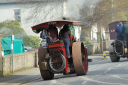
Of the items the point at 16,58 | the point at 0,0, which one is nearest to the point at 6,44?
the point at 16,58

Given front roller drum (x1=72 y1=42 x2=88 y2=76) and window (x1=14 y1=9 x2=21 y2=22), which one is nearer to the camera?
front roller drum (x1=72 y1=42 x2=88 y2=76)

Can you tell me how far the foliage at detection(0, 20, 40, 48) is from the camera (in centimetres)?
4072

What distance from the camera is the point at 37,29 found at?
13172mm

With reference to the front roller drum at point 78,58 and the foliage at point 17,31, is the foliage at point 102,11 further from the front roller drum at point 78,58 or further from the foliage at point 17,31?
the front roller drum at point 78,58

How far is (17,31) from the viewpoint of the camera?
41.6m

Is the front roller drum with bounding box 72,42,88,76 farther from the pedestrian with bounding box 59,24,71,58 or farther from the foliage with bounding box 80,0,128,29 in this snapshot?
the foliage with bounding box 80,0,128,29

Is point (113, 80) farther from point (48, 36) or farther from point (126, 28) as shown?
point (126, 28)

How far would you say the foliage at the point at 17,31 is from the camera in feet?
134

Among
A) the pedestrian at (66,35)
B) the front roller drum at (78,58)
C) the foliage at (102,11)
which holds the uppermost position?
the foliage at (102,11)

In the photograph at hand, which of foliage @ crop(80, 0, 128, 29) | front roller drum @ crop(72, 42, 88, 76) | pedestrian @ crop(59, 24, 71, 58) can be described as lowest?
A: front roller drum @ crop(72, 42, 88, 76)

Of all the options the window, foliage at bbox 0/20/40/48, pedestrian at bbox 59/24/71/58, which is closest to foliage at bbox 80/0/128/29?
foliage at bbox 0/20/40/48

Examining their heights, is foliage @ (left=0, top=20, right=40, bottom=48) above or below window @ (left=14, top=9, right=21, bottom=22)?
below

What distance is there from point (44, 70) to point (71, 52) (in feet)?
4.57

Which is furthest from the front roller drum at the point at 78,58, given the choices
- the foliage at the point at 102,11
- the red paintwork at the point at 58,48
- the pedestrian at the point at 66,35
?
the foliage at the point at 102,11
